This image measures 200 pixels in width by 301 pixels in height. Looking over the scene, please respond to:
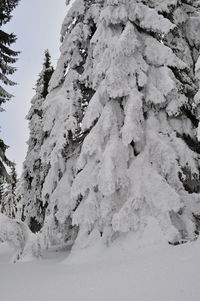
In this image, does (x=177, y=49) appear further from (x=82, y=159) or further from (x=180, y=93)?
(x=82, y=159)

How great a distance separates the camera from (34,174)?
20594 mm

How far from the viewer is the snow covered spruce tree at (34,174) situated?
20078 millimetres

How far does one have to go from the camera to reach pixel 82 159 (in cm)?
1134

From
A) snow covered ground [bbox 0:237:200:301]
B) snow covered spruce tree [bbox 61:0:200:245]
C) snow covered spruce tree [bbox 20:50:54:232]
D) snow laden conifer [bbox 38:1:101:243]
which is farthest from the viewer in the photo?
snow covered spruce tree [bbox 20:50:54:232]

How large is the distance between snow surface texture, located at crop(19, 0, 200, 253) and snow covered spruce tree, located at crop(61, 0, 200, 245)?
32mm

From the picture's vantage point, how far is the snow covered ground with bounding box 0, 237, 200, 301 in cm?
577

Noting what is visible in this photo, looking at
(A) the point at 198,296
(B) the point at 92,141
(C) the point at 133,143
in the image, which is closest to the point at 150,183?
(C) the point at 133,143

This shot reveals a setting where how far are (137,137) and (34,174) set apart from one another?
1163 cm

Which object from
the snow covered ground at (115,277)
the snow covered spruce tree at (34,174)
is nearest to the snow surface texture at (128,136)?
the snow covered ground at (115,277)

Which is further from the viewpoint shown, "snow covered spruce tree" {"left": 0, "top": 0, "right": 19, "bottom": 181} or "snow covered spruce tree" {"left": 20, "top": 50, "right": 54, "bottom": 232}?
"snow covered spruce tree" {"left": 20, "top": 50, "right": 54, "bottom": 232}

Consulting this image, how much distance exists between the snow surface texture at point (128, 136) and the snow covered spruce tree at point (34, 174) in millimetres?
6795

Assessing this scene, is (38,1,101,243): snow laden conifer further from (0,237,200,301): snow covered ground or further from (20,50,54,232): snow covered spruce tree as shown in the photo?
(20,50,54,232): snow covered spruce tree

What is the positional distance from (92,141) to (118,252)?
11.9 feet

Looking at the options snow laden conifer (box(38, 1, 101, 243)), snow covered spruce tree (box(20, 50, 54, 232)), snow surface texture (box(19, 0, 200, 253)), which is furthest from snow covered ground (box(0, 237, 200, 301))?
snow covered spruce tree (box(20, 50, 54, 232))
